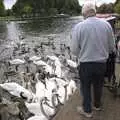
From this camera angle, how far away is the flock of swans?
908cm

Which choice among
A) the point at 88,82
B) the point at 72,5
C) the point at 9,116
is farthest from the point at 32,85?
the point at 72,5

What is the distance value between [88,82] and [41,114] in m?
3.28

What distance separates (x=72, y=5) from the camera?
11312cm

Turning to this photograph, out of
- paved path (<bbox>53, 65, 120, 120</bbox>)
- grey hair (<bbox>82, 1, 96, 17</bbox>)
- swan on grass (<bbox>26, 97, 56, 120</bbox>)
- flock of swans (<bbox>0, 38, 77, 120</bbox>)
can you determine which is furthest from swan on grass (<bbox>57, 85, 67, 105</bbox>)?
grey hair (<bbox>82, 1, 96, 17</bbox>)

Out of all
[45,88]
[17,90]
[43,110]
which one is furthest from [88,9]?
[17,90]

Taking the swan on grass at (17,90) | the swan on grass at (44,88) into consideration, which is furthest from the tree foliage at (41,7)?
the swan on grass at (44,88)

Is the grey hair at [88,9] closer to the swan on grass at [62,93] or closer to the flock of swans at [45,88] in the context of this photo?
the flock of swans at [45,88]

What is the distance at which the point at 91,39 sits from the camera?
5.53 metres

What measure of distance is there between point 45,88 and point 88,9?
6.37m

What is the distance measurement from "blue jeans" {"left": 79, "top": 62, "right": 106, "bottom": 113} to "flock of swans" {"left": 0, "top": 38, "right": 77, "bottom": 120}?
8.47 ft

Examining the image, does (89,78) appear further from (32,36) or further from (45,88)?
(32,36)

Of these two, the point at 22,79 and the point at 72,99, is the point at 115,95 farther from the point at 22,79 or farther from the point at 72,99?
the point at 22,79

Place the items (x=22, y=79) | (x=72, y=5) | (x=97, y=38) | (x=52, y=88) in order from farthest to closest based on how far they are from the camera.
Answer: (x=72, y=5), (x=22, y=79), (x=52, y=88), (x=97, y=38)

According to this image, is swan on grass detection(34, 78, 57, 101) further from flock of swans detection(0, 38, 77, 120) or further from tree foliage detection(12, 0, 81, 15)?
tree foliage detection(12, 0, 81, 15)
